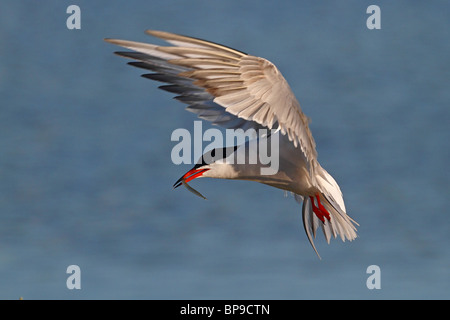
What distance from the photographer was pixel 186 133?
5.78m

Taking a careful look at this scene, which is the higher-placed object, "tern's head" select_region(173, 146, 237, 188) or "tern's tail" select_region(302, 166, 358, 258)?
"tern's head" select_region(173, 146, 237, 188)

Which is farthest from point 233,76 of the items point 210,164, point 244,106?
point 210,164

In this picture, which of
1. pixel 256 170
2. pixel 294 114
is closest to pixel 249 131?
pixel 256 170

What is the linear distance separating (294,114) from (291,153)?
75 cm

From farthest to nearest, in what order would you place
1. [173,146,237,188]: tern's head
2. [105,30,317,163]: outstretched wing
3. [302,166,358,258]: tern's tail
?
[302,166,358,258]: tern's tail
[173,146,237,188]: tern's head
[105,30,317,163]: outstretched wing

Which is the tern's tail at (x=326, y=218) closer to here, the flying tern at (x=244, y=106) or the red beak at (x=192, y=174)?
the flying tern at (x=244, y=106)

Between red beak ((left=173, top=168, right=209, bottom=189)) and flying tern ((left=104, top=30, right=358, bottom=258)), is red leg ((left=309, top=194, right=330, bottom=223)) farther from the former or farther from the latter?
red beak ((left=173, top=168, right=209, bottom=189))

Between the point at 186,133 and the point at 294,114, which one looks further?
the point at 186,133

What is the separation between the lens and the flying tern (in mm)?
3939

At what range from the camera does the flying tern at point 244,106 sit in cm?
394

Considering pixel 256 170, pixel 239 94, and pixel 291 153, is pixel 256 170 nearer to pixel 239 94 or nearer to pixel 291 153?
pixel 291 153

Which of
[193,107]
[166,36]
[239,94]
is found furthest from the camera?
[193,107]

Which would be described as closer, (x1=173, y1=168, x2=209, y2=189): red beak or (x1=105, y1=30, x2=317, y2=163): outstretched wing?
(x1=105, y1=30, x2=317, y2=163): outstretched wing

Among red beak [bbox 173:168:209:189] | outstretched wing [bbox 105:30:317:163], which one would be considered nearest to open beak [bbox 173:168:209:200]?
red beak [bbox 173:168:209:189]
